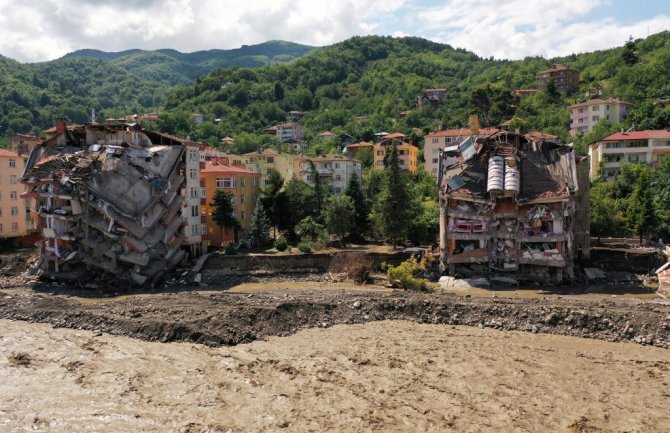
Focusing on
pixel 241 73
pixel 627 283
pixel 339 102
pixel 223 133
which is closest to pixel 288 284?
pixel 627 283

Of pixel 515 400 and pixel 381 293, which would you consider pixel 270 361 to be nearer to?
pixel 515 400

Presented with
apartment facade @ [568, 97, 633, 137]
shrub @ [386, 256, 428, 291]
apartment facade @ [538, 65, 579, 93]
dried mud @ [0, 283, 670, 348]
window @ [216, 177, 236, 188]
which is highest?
apartment facade @ [538, 65, 579, 93]

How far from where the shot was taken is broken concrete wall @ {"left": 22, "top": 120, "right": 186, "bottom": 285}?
129ft

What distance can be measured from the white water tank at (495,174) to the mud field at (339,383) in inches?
570

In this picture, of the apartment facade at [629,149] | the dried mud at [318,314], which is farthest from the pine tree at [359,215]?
the apartment facade at [629,149]

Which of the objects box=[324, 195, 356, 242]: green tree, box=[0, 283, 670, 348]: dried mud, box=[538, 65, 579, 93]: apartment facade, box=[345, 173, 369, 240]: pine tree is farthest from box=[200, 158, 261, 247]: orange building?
box=[538, 65, 579, 93]: apartment facade

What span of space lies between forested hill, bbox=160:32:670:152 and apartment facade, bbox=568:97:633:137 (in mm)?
2336

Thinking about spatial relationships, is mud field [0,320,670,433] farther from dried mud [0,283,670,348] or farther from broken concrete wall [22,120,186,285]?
Result: broken concrete wall [22,120,186,285]

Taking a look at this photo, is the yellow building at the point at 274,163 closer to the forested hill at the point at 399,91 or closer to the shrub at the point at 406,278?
the shrub at the point at 406,278

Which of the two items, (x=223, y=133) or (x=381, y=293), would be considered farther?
(x=223, y=133)

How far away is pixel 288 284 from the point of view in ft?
132

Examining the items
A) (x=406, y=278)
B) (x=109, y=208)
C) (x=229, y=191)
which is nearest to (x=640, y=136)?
(x=406, y=278)

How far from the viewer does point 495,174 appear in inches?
1560

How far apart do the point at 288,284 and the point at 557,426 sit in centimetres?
2523
